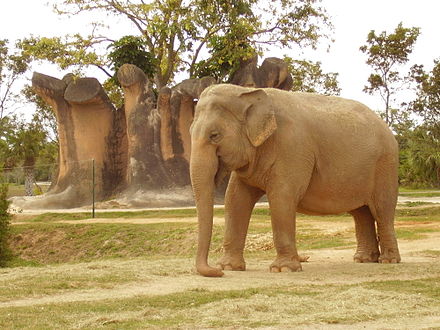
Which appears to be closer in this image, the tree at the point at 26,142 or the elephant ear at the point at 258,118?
the elephant ear at the point at 258,118

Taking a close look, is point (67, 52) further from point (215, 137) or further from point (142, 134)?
point (215, 137)

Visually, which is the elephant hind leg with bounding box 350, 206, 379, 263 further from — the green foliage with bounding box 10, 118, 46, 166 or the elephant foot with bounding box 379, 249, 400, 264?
the green foliage with bounding box 10, 118, 46, 166

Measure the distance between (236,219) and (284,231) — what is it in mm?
903

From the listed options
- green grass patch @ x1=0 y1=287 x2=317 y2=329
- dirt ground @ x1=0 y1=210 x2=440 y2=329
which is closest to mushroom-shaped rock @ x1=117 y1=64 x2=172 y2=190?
dirt ground @ x1=0 y1=210 x2=440 y2=329

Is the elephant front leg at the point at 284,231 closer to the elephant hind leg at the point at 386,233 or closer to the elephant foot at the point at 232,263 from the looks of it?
the elephant foot at the point at 232,263

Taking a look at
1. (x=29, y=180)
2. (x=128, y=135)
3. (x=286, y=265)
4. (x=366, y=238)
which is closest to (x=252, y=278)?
(x=286, y=265)

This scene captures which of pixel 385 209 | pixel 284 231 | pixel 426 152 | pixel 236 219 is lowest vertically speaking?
pixel 284 231

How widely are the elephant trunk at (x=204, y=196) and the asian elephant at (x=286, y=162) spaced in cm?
1

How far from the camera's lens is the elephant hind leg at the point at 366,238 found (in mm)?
11672

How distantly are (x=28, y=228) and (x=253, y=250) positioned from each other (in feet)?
28.0

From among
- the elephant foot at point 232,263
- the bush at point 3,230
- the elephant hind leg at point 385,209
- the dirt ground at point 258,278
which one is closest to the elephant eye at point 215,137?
the dirt ground at point 258,278

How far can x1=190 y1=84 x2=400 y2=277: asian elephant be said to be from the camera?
941 cm

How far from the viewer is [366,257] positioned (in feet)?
38.2

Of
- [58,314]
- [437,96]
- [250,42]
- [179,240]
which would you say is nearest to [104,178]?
[250,42]
